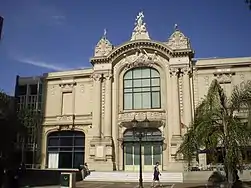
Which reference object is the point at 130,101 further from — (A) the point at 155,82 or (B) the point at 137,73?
(A) the point at 155,82

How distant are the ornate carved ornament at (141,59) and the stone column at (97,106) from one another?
3.75m

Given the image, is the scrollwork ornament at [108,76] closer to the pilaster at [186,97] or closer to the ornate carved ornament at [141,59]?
the ornate carved ornament at [141,59]

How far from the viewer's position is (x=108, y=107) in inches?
1526

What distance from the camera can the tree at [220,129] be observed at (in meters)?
17.6

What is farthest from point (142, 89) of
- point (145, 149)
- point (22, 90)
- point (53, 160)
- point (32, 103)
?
point (22, 90)

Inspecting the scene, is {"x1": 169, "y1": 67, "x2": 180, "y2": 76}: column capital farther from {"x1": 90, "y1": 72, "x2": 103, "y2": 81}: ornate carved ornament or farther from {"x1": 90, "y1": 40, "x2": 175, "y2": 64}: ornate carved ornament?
{"x1": 90, "y1": 72, "x2": 103, "y2": 81}: ornate carved ornament

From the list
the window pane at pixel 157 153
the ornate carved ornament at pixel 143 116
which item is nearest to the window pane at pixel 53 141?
the ornate carved ornament at pixel 143 116

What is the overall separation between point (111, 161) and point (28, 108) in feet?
44.6

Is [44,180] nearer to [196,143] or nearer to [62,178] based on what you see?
[62,178]

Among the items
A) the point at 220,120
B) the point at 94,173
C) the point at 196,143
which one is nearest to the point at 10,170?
the point at 196,143

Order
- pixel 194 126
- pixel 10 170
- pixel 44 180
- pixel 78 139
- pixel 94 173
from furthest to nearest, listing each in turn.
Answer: pixel 78 139 < pixel 94 173 < pixel 44 180 < pixel 194 126 < pixel 10 170

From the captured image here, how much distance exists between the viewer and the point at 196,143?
1916 cm

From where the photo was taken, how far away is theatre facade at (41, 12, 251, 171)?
37000 millimetres

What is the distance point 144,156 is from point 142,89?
791 centimetres
